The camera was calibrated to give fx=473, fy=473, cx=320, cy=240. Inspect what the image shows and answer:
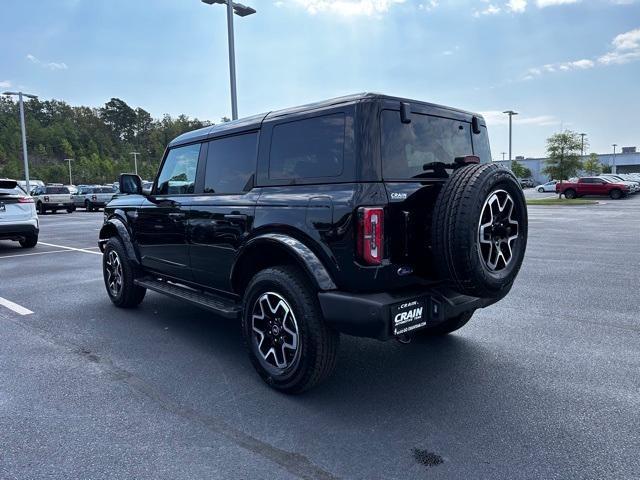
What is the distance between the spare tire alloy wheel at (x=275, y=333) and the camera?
130 inches

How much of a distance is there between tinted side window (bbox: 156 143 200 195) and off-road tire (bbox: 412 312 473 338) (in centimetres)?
264

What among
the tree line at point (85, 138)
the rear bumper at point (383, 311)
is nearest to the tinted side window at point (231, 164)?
the rear bumper at point (383, 311)

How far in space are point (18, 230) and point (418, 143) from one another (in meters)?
10.4

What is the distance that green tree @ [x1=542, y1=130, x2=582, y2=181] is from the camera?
34.1 meters

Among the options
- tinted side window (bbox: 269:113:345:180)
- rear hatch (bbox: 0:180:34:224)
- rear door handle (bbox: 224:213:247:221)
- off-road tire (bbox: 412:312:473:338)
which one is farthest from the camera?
rear hatch (bbox: 0:180:34:224)

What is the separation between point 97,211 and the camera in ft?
97.3

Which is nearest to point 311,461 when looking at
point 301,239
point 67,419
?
point 301,239

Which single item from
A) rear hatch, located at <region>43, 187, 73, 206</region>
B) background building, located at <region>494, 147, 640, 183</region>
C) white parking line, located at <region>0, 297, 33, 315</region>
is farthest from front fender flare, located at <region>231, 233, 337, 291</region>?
background building, located at <region>494, 147, 640, 183</region>

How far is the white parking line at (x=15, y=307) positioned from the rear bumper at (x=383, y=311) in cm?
437

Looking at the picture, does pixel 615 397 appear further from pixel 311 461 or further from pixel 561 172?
pixel 561 172

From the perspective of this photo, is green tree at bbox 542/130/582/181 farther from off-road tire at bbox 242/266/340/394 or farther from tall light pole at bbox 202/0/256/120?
off-road tire at bbox 242/266/340/394

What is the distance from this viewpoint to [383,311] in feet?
9.39

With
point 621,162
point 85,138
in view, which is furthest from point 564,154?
point 85,138

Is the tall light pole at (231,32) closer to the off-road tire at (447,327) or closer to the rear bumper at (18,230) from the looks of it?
the rear bumper at (18,230)
